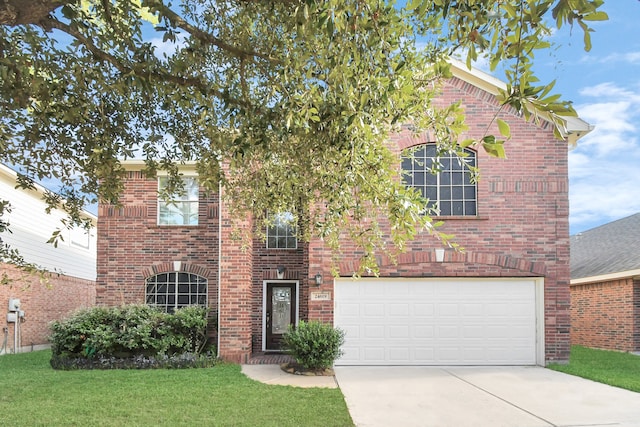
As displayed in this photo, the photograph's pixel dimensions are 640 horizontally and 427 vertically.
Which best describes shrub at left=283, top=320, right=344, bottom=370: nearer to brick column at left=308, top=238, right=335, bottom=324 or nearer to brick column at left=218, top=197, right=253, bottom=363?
brick column at left=308, top=238, right=335, bottom=324

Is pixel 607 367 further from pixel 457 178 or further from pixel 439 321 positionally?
pixel 457 178

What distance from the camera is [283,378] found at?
11109mm

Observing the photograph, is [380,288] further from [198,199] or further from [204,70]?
[204,70]

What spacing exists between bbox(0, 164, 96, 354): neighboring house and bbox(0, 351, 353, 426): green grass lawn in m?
5.37

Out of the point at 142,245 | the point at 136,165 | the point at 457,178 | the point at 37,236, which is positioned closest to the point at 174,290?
the point at 142,245

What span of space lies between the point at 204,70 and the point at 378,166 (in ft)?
8.55

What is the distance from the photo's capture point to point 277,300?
1524 cm

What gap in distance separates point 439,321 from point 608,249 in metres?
10.8

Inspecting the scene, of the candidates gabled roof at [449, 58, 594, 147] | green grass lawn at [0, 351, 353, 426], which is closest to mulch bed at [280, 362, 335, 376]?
green grass lawn at [0, 351, 353, 426]

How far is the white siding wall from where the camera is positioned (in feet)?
55.4

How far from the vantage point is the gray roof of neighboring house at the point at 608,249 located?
17.7m

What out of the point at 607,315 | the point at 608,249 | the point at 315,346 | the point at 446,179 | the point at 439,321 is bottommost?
the point at 607,315

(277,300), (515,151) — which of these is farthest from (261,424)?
(515,151)

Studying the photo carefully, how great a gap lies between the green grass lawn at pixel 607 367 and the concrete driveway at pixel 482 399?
0.38 meters
